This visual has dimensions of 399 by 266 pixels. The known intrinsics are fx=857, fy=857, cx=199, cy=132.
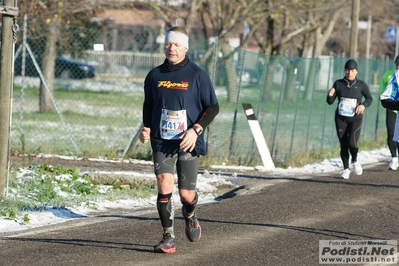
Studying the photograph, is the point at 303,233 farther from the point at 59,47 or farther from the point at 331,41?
the point at 331,41

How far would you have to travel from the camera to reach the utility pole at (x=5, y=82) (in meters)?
10.5

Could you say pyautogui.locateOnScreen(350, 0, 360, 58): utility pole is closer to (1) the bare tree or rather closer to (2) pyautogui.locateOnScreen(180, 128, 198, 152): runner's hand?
(1) the bare tree

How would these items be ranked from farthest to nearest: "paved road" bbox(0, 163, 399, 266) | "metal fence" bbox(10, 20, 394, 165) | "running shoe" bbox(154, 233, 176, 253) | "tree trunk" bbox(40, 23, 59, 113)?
"tree trunk" bbox(40, 23, 59, 113), "metal fence" bbox(10, 20, 394, 165), "running shoe" bbox(154, 233, 176, 253), "paved road" bbox(0, 163, 399, 266)

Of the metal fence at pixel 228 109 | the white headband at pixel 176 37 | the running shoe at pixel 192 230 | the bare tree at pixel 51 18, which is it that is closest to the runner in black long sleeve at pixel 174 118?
the white headband at pixel 176 37

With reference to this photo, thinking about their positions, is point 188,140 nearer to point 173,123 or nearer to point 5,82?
point 173,123

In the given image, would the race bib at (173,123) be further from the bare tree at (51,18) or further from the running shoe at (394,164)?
the bare tree at (51,18)

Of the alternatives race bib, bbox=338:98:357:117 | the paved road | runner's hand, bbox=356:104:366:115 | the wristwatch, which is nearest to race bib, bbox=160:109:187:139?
the wristwatch

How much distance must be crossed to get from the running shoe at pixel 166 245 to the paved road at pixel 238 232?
6 cm

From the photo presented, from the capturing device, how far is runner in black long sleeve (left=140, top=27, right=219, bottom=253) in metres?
7.52

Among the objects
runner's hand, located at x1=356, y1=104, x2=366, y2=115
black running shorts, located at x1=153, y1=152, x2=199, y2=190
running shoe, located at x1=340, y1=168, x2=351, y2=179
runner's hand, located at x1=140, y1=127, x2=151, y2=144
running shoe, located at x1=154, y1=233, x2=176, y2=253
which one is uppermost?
runner's hand, located at x1=140, y1=127, x2=151, y2=144

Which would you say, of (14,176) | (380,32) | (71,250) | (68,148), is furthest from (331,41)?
(71,250)

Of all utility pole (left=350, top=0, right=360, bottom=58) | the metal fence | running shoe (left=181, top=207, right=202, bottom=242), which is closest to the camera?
running shoe (left=181, top=207, right=202, bottom=242)

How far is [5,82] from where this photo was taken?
10570 mm

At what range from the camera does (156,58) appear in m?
18.0
